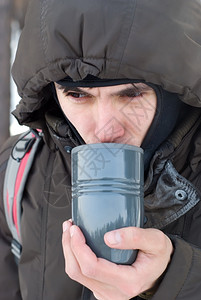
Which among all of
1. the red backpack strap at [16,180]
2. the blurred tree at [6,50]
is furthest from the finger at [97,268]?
the blurred tree at [6,50]

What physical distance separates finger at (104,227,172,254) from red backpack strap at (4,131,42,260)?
0.89 meters

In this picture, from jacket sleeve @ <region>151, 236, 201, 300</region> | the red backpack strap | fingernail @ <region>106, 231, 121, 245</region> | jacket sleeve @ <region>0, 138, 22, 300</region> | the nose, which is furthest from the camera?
jacket sleeve @ <region>0, 138, 22, 300</region>

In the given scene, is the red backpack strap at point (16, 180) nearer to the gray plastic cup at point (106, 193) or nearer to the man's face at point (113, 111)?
the man's face at point (113, 111)

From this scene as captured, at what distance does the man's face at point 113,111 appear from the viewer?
154 centimetres

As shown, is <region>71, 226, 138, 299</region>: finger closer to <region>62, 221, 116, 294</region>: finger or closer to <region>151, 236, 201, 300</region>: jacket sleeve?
<region>62, 221, 116, 294</region>: finger

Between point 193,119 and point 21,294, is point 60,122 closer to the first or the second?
point 193,119

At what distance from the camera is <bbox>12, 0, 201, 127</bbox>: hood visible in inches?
55.7

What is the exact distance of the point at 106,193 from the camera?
1.19 meters

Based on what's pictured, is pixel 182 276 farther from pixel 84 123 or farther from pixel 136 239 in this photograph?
pixel 84 123

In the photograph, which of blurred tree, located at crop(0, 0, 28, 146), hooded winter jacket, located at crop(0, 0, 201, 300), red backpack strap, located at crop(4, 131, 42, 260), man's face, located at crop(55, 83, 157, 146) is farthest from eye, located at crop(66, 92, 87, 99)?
blurred tree, located at crop(0, 0, 28, 146)

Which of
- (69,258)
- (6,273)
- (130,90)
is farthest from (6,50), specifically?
(69,258)

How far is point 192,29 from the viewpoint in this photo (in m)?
1.49

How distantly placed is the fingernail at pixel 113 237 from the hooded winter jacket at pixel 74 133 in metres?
0.29

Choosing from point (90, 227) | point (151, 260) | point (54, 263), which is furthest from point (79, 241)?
point (54, 263)
